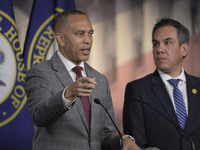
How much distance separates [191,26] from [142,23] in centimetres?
66

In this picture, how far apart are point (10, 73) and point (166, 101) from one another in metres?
1.51

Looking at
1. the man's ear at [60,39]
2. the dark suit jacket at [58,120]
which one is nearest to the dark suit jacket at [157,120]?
the dark suit jacket at [58,120]

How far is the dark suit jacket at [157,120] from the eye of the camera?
2330 millimetres

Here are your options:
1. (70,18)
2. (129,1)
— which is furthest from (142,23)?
(70,18)

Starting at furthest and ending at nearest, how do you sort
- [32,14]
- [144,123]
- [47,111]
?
[32,14] < [144,123] < [47,111]

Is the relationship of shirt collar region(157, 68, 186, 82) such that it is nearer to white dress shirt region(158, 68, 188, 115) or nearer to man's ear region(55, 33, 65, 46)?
white dress shirt region(158, 68, 188, 115)

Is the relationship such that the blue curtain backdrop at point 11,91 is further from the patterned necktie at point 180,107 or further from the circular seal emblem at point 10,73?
the patterned necktie at point 180,107

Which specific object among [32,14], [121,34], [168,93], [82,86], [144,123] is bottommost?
[144,123]

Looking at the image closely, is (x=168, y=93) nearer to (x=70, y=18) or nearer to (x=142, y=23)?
(x=70, y=18)

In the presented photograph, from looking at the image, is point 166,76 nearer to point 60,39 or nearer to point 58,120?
point 60,39

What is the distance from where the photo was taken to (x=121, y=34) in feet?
13.4

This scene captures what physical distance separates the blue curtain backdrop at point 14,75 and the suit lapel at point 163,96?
1.34 metres

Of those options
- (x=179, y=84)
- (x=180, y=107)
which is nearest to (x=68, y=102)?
(x=180, y=107)

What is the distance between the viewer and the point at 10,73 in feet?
10.4
